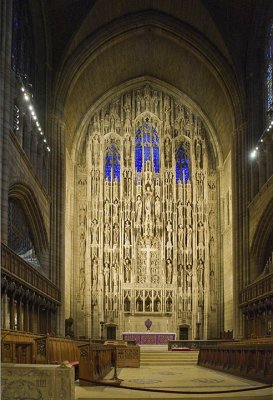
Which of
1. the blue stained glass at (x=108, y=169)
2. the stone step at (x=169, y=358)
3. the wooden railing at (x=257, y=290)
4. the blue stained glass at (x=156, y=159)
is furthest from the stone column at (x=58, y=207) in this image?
the wooden railing at (x=257, y=290)

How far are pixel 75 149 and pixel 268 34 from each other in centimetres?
1414

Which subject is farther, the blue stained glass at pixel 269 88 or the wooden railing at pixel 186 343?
the blue stained glass at pixel 269 88

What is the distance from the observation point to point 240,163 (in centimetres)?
3359

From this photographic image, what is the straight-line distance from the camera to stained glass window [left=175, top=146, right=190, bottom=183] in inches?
1597

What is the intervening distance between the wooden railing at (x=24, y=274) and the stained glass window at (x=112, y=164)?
34.9 feet

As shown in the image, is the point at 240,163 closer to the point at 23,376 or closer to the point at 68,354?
the point at 68,354

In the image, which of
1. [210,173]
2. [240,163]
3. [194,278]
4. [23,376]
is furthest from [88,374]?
[210,173]

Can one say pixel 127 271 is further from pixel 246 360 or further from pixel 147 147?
pixel 246 360

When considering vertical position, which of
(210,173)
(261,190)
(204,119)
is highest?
(204,119)

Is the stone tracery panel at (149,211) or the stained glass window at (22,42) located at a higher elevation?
the stained glass window at (22,42)

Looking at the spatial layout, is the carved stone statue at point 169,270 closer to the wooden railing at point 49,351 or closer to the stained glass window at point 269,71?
the stained glass window at point 269,71

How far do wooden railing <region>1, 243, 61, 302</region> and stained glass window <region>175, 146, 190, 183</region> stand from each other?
492 inches

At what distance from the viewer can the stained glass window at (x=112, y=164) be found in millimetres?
40331

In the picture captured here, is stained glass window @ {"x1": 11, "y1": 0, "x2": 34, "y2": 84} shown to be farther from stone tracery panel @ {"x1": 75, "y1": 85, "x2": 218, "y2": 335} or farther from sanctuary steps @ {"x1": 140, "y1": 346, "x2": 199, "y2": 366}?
sanctuary steps @ {"x1": 140, "y1": 346, "x2": 199, "y2": 366}
